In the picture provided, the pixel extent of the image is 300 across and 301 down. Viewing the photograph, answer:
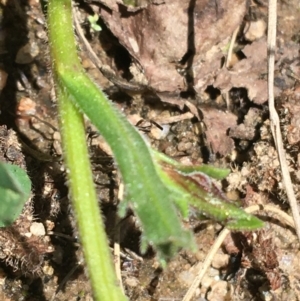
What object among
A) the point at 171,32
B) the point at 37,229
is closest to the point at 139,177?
the point at 37,229

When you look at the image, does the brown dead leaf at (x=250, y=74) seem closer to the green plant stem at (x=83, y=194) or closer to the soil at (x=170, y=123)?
the soil at (x=170, y=123)

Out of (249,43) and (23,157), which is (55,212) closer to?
(23,157)

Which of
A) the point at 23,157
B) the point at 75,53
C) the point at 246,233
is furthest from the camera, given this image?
the point at 246,233

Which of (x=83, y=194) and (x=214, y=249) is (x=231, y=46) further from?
(x=83, y=194)

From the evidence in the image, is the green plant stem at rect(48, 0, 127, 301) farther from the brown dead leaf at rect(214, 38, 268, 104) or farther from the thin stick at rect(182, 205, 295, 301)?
the brown dead leaf at rect(214, 38, 268, 104)

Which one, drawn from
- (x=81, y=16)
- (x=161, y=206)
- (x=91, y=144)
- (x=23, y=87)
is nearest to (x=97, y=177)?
(x=91, y=144)

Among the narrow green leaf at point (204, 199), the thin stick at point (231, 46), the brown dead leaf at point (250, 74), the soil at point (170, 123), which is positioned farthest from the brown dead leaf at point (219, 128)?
the narrow green leaf at point (204, 199)
